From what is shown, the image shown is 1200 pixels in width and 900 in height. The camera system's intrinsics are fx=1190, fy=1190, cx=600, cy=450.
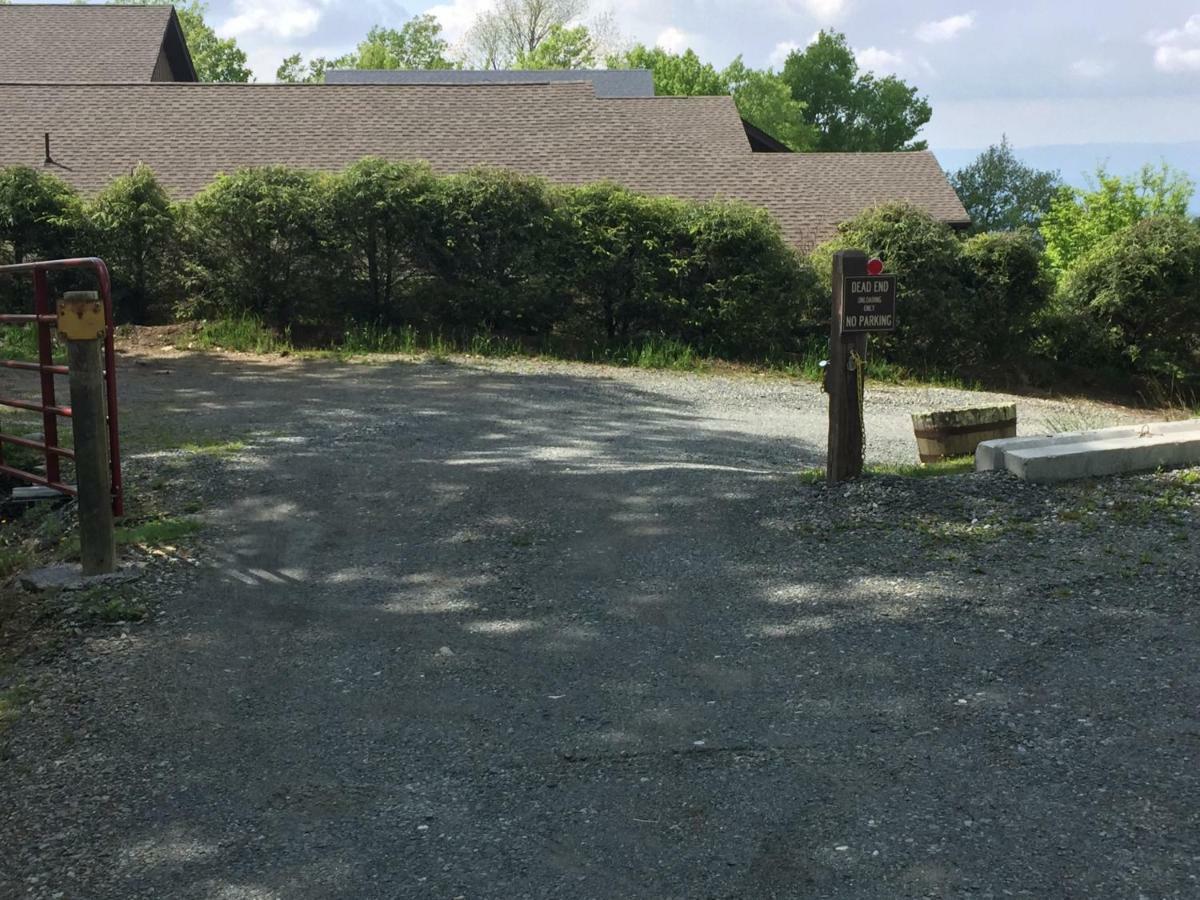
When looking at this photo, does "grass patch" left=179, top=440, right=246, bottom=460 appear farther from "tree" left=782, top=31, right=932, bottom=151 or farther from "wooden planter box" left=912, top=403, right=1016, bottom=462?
"tree" left=782, top=31, right=932, bottom=151

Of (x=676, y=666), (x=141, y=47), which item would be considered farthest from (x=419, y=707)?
(x=141, y=47)

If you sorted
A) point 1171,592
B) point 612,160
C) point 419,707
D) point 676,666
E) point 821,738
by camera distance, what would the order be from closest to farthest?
1. point 821,738
2. point 419,707
3. point 676,666
4. point 1171,592
5. point 612,160

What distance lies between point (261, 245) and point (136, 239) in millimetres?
2151

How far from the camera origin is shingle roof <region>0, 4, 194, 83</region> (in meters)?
30.8

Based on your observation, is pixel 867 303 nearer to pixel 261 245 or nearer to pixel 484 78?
pixel 261 245

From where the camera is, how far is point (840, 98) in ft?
257

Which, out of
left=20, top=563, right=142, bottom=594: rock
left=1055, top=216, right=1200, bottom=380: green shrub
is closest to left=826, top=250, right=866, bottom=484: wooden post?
left=20, top=563, right=142, bottom=594: rock

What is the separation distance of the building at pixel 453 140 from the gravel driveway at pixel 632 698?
16220 millimetres

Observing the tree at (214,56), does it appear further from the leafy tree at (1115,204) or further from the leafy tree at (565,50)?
the leafy tree at (1115,204)

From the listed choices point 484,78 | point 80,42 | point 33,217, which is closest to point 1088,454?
point 33,217

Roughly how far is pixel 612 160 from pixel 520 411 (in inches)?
522

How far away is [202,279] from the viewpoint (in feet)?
59.2

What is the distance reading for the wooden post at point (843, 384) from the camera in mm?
8445

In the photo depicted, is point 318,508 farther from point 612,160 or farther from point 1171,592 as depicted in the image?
point 612,160
